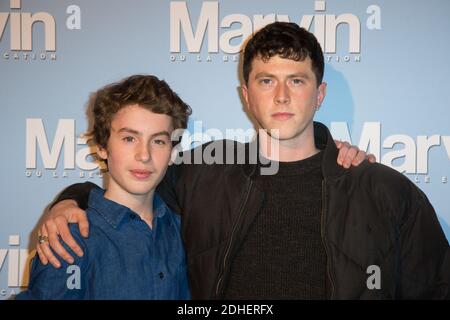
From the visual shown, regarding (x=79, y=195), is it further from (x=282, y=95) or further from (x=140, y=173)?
(x=282, y=95)

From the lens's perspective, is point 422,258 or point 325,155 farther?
point 325,155

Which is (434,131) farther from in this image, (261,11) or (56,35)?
(56,35)

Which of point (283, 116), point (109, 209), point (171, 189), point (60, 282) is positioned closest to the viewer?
point (60, 282)

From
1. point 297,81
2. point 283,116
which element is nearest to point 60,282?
point 283,116

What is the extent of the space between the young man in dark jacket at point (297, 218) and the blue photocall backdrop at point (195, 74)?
1.62ft

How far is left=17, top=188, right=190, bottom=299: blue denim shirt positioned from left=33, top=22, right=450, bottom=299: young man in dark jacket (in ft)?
0.26

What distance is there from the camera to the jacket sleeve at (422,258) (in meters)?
1.49

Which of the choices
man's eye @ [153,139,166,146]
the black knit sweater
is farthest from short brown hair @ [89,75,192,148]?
the black knit sweater

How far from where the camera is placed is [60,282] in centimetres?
129

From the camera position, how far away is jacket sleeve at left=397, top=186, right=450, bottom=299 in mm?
1486

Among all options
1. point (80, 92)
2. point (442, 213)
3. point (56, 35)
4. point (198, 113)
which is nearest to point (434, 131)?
point (442, 213)

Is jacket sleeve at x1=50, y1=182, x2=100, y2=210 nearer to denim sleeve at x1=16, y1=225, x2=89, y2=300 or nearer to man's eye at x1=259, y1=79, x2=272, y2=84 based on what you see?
denim sleeve at x1=16, y1=225, x2=89, y2=300

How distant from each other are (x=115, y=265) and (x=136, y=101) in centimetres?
64

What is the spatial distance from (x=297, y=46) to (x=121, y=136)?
2.73ft
